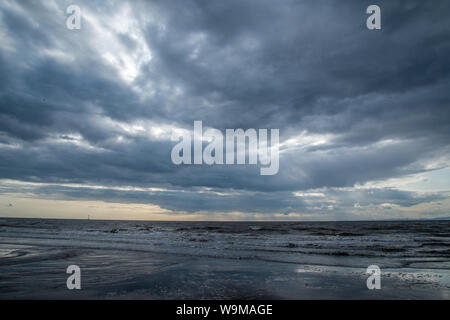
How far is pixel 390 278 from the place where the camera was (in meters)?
11.3
